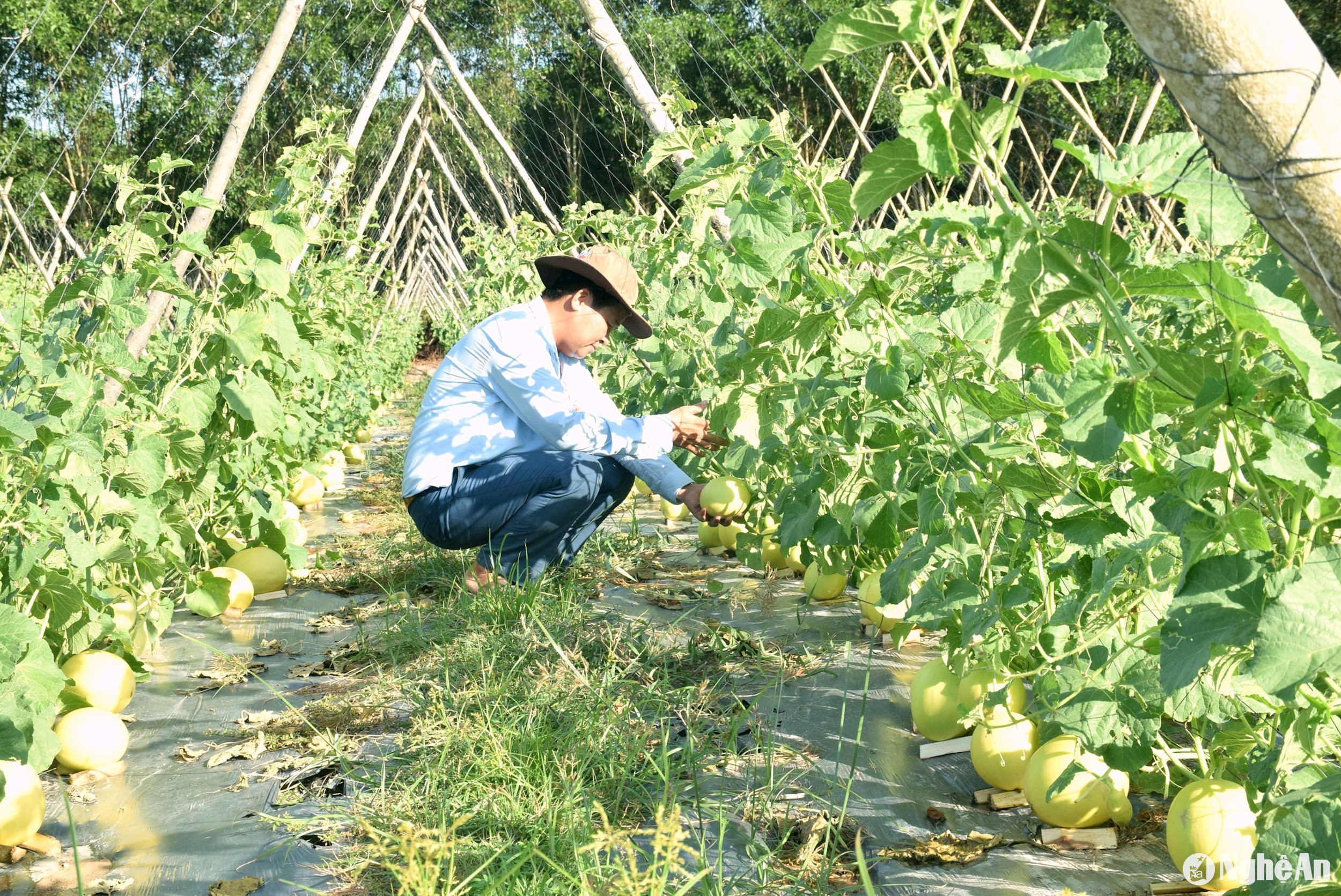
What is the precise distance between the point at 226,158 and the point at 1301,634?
390 centimetres

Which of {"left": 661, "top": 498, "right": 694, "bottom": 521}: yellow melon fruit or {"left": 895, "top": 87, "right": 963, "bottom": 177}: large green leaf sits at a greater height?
{"left": 895, "top": 87, "right": 963, "bottom": 177}: large green leaf

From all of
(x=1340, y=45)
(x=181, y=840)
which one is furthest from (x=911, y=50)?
(x=1340, y=45)

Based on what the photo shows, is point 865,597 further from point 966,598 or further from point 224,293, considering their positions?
point 224,293

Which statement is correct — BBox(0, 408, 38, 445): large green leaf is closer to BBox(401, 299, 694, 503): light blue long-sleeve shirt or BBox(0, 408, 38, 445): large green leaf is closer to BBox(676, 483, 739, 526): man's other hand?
BBox(401, 299, 694, 503): light blue long-sleeve shirt

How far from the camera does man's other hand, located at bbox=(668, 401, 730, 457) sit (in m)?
3.41

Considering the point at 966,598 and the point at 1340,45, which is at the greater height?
the point at 1340,45

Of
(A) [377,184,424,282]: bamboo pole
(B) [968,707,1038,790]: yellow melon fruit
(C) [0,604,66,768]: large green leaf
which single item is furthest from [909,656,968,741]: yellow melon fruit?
(A) [377,184,424,282]: bamboo pole

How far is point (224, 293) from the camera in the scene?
3.33m

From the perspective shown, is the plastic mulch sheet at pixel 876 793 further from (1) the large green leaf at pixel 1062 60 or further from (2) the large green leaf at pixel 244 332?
(2) the large green leaf at pixel 244 332

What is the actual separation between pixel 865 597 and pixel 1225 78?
2.15 metres

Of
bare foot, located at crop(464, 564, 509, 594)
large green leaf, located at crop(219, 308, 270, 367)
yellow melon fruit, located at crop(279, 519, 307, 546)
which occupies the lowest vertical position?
yellow melon fruit, located at crop(279, 519, 307, 546)

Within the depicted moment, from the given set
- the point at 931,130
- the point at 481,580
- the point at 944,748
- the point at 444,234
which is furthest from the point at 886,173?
the point at 444,234

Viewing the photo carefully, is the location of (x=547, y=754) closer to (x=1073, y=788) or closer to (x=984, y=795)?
(x=984, y=795)

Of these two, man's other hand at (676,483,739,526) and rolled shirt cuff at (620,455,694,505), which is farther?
rolled shirt cuff at (620,455,694,505)
